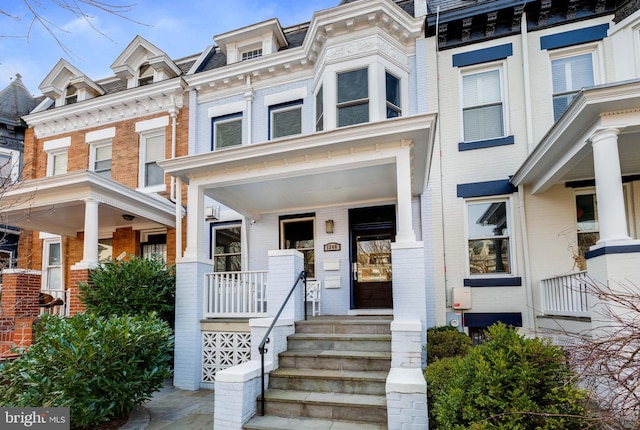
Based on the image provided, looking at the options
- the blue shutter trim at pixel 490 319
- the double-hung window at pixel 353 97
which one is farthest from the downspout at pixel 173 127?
the blue shutter trim at pixel 490 319

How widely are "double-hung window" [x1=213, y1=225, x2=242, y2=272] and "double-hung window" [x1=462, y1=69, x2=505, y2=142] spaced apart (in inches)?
221

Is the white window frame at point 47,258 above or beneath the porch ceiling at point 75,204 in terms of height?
beneath

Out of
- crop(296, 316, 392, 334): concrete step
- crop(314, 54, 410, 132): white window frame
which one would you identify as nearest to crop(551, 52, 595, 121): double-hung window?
crop(314, 54, 410, 132): white window frame

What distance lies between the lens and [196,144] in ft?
33.7

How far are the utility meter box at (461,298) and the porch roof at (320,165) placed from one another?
2.02m

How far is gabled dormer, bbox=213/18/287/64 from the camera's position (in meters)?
10.0

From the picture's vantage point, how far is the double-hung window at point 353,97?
807cm

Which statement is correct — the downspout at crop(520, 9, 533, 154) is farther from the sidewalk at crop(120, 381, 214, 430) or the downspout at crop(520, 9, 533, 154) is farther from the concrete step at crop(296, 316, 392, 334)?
the sidewalk at crop(120, 381, 214, 430)

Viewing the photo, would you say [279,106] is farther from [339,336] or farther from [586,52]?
[586,52]

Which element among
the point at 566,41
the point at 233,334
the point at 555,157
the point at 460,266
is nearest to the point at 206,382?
the point at 233,334

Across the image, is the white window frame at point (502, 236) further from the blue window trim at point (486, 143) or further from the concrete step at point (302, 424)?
the concrete step at point (302, 424)

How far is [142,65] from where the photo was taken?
1134 cm

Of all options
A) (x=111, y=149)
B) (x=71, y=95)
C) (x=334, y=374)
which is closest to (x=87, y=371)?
(x=334, y=374)

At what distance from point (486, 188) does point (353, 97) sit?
3.13 m
